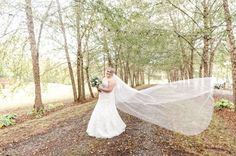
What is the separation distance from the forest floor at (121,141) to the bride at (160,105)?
1.79 feet

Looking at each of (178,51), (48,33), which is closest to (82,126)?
(48,33)

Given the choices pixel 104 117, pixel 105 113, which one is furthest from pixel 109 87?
pixel 104 117

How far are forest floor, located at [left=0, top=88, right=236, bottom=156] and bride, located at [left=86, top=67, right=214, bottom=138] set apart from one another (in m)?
0.55

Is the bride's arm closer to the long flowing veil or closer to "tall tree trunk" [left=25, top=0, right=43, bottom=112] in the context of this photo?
the long flowing veil

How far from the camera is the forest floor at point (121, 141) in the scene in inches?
387

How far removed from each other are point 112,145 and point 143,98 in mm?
2056

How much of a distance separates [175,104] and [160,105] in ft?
1.69

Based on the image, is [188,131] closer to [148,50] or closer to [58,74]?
[58,74]

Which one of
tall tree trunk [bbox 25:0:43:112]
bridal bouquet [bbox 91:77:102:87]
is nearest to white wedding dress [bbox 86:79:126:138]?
bridal bouquet [bbox 91:77:102:87]

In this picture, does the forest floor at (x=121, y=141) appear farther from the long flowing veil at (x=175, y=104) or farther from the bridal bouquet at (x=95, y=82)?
the bridal bouquet at (x=95, y=82)

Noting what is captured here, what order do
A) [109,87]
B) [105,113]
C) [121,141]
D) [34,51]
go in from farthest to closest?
[34,51] → [105,113] → [109,87] → [121,141]

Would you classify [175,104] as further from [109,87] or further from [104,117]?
[104,117]

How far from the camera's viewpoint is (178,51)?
111 feet

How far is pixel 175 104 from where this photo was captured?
10.7 m
